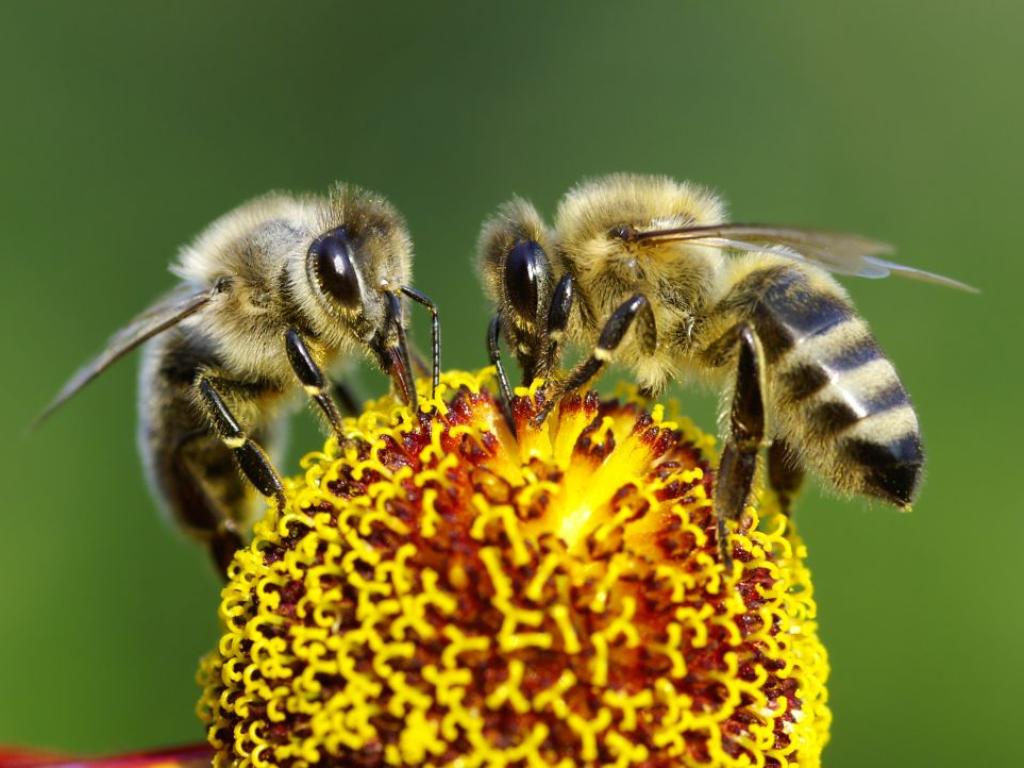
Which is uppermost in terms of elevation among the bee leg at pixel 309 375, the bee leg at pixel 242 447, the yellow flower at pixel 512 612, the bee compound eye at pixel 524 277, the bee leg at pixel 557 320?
the bee compound eye at pixel 524 277

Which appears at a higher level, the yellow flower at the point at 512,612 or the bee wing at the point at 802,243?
the bee wing at the point at 802,243

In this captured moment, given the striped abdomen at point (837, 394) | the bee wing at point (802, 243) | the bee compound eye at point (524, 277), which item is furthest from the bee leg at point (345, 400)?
the striped abdomen at point (837, 394)

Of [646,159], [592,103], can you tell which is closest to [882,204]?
[646,159]

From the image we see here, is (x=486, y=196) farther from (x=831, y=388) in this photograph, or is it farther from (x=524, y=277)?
(x=831, y=388)

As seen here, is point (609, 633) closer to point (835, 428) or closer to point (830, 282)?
point (835, 428)

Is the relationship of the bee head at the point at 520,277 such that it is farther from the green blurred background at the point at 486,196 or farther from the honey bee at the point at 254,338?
the green blurred background at the point at 486,196

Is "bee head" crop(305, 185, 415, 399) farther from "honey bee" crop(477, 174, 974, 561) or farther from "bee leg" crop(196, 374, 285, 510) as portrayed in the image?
"bee leg" crop(196, 374, 285, 510)
